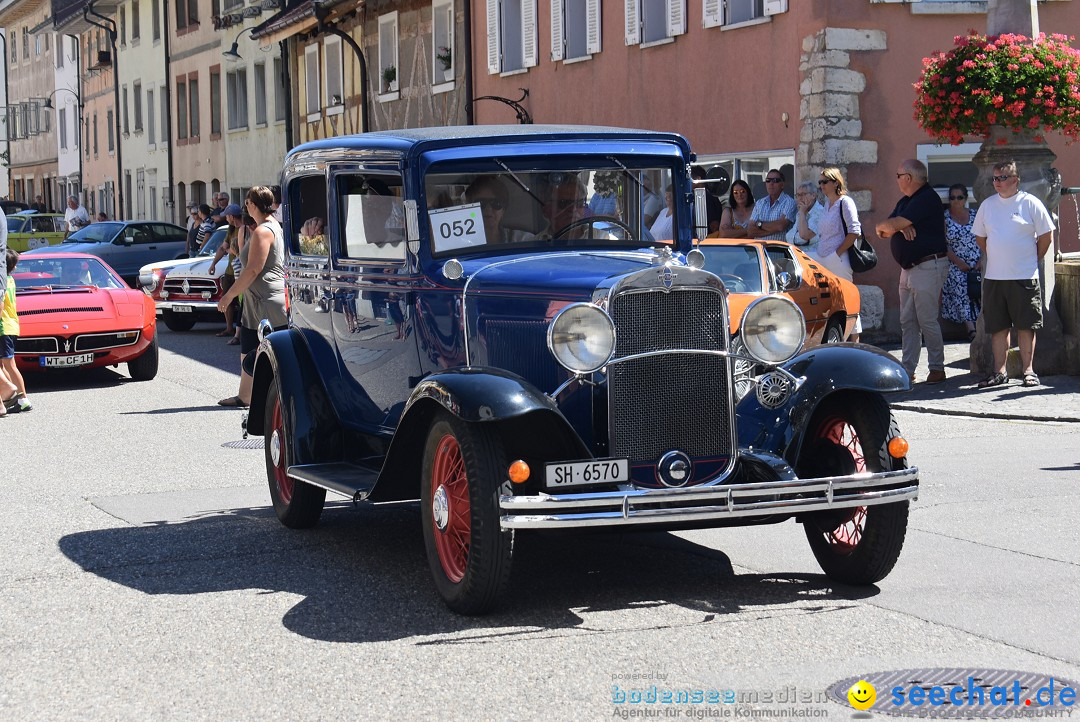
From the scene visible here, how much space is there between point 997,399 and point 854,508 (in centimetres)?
707

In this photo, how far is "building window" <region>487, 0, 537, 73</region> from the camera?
28.0 metres

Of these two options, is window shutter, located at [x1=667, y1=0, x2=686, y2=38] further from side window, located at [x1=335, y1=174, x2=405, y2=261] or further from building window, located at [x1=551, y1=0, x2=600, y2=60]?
side window, located at [x1=335, y1=174, x2=405, y2=261]

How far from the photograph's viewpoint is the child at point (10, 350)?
14250 millimetres

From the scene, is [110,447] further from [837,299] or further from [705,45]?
[705,45]

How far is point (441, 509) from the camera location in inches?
253

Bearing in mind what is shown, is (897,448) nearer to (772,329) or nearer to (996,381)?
(772,329)

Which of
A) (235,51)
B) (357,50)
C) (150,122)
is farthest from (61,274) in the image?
(150,122)

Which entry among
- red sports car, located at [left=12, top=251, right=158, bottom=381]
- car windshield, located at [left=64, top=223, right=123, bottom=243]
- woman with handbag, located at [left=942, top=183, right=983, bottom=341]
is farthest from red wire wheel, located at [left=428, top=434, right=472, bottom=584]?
car windshield, located at [left=64, top=223, right=123, bottom=243]

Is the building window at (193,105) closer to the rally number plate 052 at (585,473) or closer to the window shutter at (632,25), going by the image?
the window shutter at (632,25)

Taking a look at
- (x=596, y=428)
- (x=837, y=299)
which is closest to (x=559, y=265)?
(x=596, y=428)

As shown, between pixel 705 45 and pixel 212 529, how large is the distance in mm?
14734

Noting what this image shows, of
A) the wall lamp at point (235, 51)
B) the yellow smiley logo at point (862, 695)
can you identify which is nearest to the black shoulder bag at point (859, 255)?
the yellow smiley logo at point (862, 695)

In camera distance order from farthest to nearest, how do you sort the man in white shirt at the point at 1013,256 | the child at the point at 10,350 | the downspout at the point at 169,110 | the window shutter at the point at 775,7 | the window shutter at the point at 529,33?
the downspout at the point at 169,110 → the window shutter at the point at 529,33 → the window shutter at the point at 775,7 → the child at the point at 10,350 → the man in white shirt at the point at 1013,256

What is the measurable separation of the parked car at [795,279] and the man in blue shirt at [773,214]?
2.08 metres
